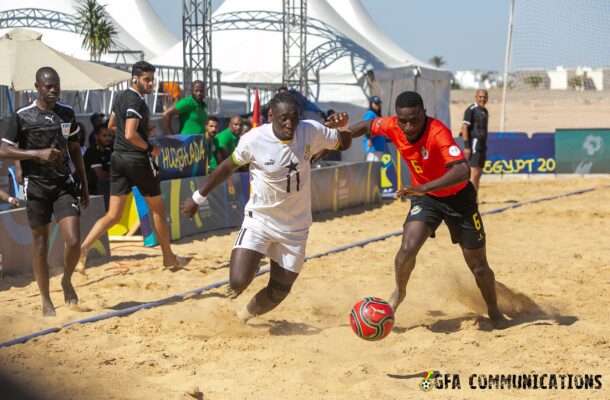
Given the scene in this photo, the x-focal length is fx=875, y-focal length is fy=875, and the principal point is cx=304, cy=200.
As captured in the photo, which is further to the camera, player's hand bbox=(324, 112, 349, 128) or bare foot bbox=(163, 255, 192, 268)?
bare foot bbox=(163, 255, 192, 268)

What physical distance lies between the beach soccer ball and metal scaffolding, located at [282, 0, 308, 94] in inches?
643

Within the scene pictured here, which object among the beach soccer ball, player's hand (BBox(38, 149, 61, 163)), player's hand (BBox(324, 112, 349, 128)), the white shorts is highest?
player's hand (BBox(324, 112, 349, 128))

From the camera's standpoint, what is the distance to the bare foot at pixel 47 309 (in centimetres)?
700

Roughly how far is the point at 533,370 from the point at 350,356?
124cm

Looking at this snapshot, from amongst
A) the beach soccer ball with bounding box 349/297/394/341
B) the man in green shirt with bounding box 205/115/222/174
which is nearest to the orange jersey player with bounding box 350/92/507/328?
the beach soccer ball with bounding box 349/297/394/341

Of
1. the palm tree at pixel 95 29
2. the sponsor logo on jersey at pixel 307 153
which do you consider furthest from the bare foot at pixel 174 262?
the palm tree at pixel 95 29

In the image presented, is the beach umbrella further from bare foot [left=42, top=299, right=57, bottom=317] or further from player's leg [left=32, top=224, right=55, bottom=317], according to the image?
bare foot [left=42, top=299, right=57, bottom=317]

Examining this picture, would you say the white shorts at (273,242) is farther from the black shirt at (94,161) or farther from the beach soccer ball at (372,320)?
the black shirt at (94,161)

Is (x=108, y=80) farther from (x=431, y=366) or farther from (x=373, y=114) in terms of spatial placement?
(x=431, y=366)

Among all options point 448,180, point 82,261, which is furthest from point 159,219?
point 448,180

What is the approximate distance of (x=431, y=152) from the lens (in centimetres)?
648

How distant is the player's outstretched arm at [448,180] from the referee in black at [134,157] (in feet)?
11.2

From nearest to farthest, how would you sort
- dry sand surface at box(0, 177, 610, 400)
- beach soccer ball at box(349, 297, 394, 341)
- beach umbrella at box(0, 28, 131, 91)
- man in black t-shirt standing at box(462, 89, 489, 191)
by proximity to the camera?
dry sand surface at box(0, 177, 610, 400)
beach soccer ball at box(349, 297, 394, 341)
beach umbrella at box(0, 28, 131, 91)
man in black t-shirt standing at box(462, 89, 489, 191)

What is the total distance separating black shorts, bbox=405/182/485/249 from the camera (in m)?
6.67
